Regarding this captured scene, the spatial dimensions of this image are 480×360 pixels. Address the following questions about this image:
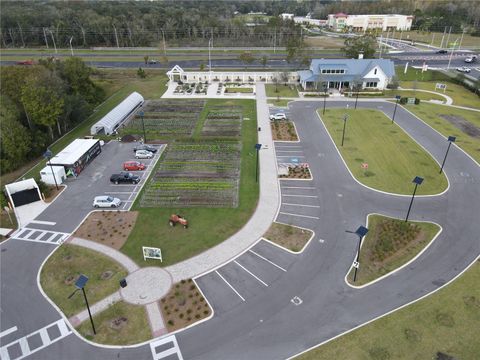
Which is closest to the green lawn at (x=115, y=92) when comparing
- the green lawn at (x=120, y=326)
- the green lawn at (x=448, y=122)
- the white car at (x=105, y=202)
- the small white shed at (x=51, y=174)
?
the small white shed at (x=51, y=174)

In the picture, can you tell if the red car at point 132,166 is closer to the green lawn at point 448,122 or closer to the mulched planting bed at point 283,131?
the mulched planting bed at point 283,131

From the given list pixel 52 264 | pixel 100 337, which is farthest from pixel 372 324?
pixel 52 264

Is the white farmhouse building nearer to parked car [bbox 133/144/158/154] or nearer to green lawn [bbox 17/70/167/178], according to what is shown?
green lawn [bbox 17/70/167/178]

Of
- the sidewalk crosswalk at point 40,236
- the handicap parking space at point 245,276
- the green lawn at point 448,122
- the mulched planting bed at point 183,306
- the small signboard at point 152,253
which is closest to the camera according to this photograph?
the mulched planting bed at point 183,306

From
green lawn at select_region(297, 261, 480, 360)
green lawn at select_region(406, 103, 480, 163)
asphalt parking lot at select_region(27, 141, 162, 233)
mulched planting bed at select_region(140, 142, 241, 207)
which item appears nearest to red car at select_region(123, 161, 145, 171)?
asphalt parking lot at select_region(27, 141, 162, 233)

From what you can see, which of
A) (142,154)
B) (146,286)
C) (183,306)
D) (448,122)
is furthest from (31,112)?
(448,122)

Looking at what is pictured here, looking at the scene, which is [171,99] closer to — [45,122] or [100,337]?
[45,122]

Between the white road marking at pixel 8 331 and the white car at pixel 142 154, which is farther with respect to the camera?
the white car at pixel 142 154
